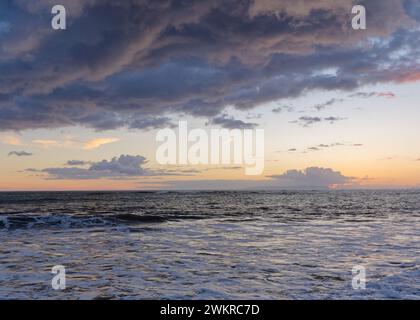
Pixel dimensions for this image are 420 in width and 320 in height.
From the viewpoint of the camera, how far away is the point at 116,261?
1377cm

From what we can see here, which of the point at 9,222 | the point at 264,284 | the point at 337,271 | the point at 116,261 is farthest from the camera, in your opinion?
the point at 9,222

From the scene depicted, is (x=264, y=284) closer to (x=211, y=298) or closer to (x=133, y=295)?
(x=211, y=298)

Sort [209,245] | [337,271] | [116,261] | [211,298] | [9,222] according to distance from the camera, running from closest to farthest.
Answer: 1. [211,298]
2. [337,271]
3. [116,261]
4. [209,245]
5. [9,222]

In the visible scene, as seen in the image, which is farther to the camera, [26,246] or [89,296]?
[26,246]

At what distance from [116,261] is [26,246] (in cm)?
620

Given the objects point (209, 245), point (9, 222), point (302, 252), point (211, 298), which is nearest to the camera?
point (211, 298)

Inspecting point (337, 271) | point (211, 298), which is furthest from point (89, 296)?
point (337, 271)

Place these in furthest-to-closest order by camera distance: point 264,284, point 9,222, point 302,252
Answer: point 9,222, point 302,252, point 264,284

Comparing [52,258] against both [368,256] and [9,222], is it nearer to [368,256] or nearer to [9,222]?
[368,256]

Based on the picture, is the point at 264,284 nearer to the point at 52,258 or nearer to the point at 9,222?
the point at 52,258

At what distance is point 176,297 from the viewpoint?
932cm

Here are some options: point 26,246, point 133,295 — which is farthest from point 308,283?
point 26,246

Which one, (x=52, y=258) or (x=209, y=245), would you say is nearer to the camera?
(x=52, y=258)

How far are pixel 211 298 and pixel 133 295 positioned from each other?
190 centimetres
